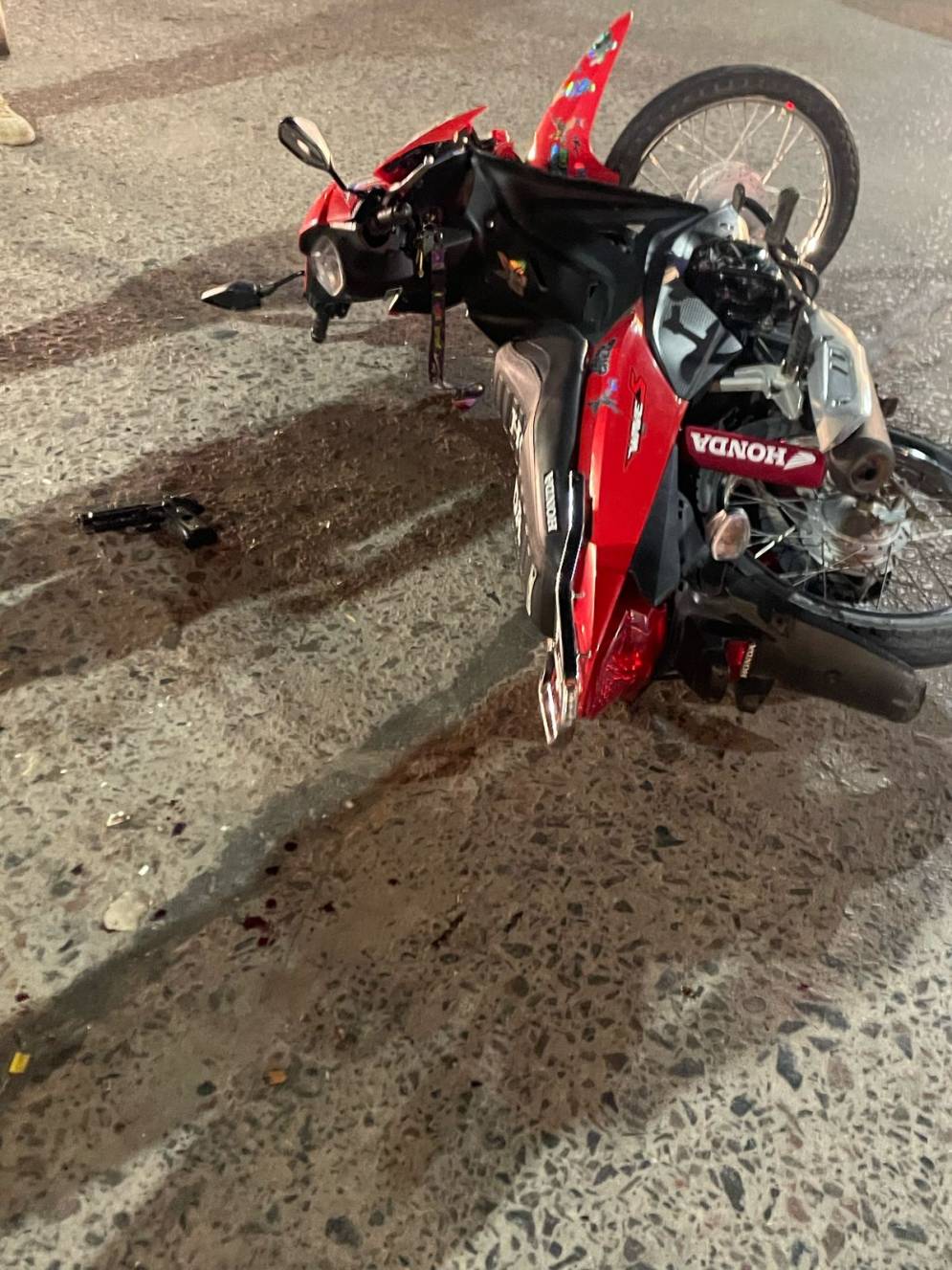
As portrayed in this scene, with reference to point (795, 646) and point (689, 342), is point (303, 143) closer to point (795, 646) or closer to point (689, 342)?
point (689, 342)

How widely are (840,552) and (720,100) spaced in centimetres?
135

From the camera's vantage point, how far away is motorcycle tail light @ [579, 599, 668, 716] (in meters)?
1.55

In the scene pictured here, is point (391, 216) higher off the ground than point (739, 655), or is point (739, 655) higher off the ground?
point (391, 216)

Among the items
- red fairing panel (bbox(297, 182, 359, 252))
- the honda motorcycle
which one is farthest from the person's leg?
the honda motorcycle

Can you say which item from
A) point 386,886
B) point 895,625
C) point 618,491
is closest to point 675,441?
point 618,491

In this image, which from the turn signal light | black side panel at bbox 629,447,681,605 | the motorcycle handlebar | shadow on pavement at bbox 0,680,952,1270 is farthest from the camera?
the motorcycle handlebar

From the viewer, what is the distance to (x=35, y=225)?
2.94m

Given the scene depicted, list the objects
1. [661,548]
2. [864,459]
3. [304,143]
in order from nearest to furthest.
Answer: [864,459], [661,548], [304,143]

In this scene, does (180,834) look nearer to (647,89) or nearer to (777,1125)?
(777,1125)

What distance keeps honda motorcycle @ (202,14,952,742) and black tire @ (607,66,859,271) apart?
1.13 ft

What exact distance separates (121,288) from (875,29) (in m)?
3.63

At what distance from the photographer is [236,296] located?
2467 mm

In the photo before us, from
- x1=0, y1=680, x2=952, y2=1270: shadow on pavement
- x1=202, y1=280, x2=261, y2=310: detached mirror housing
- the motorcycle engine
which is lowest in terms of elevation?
x1=0, y1=680, x2=952, y2=1270: shadow on pavement

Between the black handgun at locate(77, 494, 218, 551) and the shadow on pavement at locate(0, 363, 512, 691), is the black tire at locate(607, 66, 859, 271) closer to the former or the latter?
the shadow on pavement at locate(0, 363, 512, 691)
